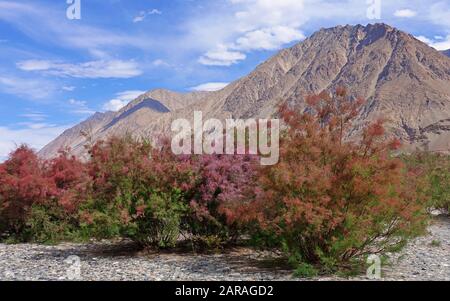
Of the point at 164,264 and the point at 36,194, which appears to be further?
the point at 36,194

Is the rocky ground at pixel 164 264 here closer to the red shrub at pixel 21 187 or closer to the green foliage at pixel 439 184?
the red shrub at pixel 21 187

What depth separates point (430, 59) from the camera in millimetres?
196500

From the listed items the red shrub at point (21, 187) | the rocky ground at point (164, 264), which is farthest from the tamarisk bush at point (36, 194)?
the rocky ground at point (164, 264)

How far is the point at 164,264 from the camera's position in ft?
38.5

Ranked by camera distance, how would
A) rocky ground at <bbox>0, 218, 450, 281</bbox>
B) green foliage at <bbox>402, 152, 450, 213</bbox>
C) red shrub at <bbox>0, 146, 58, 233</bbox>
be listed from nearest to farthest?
rocky ground at <bbox>0, 218, 450, 281</bbox> → red shrub at <bbox>0, 146, 58, 233</bbox> → green foliage at <bbox>402, 152, 450, 213</bbox>

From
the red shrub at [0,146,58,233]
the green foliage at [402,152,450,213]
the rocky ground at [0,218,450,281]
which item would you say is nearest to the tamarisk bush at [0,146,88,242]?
the red shrub at [0,146,58,233]

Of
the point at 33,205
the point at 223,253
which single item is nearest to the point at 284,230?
the point at 223,253

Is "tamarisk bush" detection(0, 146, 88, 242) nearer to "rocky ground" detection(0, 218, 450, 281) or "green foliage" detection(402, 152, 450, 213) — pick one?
"rocky ground" detection(0, 218, 450, 281)

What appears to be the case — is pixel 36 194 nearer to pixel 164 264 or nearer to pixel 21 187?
pixel 21 187

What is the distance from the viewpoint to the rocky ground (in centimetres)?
1012

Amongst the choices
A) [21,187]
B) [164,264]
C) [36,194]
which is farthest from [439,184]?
[21,187]

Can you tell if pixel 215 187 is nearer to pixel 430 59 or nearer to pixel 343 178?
pixel 343 178

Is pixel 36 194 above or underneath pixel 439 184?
underneath
